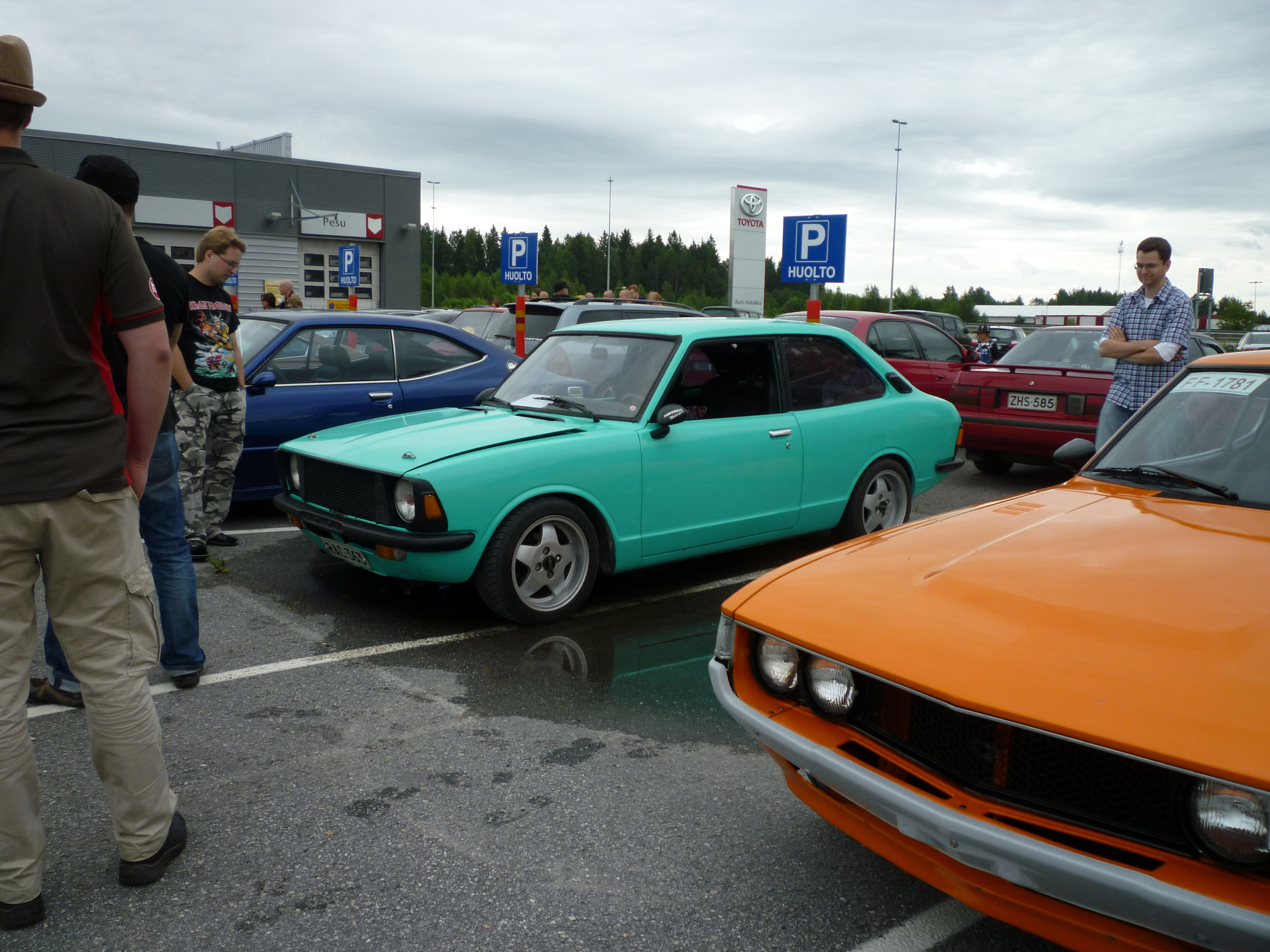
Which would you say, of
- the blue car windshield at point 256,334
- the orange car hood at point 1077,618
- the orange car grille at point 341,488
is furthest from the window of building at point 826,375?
the blue car windshield at point 256,334

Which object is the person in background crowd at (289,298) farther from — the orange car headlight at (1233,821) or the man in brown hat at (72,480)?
the orange car headlight at (1233,821)

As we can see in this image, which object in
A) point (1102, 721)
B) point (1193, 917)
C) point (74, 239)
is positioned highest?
point (74, 239)

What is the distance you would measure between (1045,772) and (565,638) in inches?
118

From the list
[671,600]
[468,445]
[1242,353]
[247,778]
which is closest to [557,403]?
[468,445]

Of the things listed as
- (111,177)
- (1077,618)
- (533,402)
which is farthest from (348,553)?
(1077,618)

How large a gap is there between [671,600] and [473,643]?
1.22 meters

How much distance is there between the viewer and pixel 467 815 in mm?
3008

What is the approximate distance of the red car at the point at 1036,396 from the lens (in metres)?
8.78

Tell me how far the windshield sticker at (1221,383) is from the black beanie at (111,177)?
11.9ft

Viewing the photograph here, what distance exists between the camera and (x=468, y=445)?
474 cm

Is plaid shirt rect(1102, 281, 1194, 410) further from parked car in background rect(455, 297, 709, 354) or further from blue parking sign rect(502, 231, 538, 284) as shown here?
blue parking sign rect(502, 231, 538, 284)

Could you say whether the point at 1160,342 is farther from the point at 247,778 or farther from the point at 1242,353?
the point at 247,778

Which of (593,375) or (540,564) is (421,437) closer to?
(540,564)

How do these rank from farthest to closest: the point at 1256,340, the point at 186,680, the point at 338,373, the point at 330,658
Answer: the point at 1256,340, the point at 338,373, the point at 330,658, the point at 186,680
